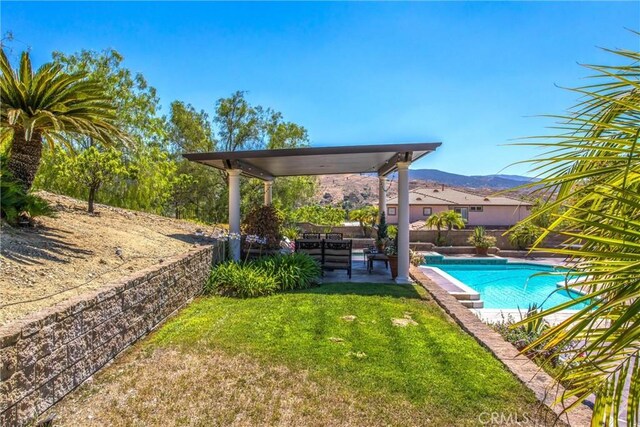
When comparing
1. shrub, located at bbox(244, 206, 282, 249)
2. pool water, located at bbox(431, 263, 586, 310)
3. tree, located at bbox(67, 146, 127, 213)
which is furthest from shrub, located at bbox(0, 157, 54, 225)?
pool water, located at bbox(431, 263, 586, 310)

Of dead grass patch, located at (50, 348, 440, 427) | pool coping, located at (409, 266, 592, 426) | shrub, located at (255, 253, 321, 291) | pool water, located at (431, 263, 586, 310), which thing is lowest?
pool water, located at (431, 263, 586, 310)

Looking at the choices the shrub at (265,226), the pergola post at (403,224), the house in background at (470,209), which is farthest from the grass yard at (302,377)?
the house in background at (470,209)

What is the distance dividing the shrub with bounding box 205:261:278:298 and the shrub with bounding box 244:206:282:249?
1874 millimetres

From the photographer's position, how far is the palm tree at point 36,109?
592 cm

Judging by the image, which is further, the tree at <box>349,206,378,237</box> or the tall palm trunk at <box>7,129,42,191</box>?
the tree at <box>349,206,378,237</box>

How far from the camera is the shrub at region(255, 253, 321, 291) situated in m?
9.05

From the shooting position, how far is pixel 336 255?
10508mm

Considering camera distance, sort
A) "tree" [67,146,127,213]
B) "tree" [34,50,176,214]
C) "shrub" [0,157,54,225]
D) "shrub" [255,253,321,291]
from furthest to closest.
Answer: "tree" [34,50,176,214], "tree" [67,146,127,213], "shrub" [255,253,321,291], "shrub" [0,157,54,225]

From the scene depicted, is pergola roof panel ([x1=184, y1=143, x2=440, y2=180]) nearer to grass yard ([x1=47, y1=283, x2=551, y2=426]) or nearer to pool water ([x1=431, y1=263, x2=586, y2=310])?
grass yard ([x1=47, y1=283, x2=551, y2=426])

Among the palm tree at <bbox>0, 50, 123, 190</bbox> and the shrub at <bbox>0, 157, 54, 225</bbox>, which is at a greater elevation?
the palm tree at <bbox>0, 50, 123, 190</bbox>

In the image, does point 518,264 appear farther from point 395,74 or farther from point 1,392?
point 1,392

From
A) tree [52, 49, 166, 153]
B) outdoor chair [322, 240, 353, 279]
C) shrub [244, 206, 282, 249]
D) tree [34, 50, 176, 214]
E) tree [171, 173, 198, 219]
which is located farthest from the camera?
tree [171, 173, 198, 219]

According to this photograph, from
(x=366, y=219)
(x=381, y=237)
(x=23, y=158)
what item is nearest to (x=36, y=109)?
(x=23, y=158)

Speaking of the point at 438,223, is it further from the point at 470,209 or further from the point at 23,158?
the point at 23,158
